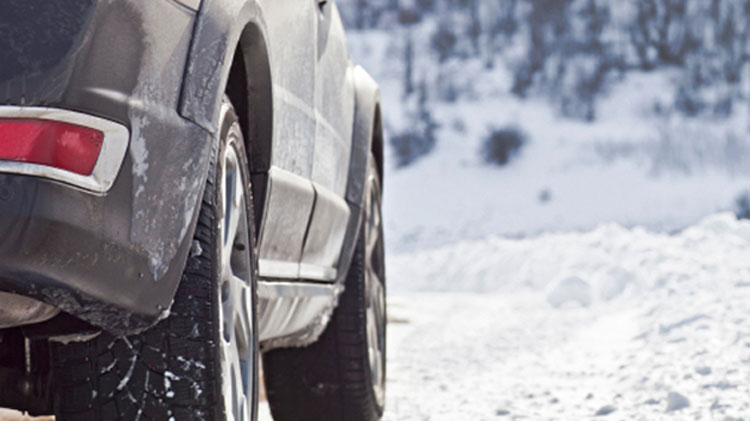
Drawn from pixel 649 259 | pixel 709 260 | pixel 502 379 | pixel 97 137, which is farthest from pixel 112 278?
pixel 649 259

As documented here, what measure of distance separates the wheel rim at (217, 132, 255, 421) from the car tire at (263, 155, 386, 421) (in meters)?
1.50

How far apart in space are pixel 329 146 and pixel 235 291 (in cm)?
135

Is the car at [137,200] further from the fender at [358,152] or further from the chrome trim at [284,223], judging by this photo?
the fender at [358,152]

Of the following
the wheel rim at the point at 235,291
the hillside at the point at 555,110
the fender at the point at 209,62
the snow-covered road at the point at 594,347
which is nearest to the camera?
the fender at the point at 209,62

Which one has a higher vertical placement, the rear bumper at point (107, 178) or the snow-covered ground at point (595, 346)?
the rear bumper at point (107, 178)

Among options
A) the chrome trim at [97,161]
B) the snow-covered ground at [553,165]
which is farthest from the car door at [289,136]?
the snow-covered ground at [553,165]

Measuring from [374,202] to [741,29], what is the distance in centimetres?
7963

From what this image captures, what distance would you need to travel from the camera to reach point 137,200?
1950mm

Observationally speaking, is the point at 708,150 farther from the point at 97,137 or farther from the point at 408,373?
the point at 97,137

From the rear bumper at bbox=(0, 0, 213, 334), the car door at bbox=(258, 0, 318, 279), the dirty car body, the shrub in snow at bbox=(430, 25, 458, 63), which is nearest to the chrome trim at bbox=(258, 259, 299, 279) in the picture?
the car door at bbox=(258, 0, 318, 279)

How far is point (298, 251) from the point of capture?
136 inches

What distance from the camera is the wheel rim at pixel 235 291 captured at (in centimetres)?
233

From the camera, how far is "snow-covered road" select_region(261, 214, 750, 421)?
15.2 ft

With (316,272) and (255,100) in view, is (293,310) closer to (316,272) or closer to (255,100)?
(316,272)
